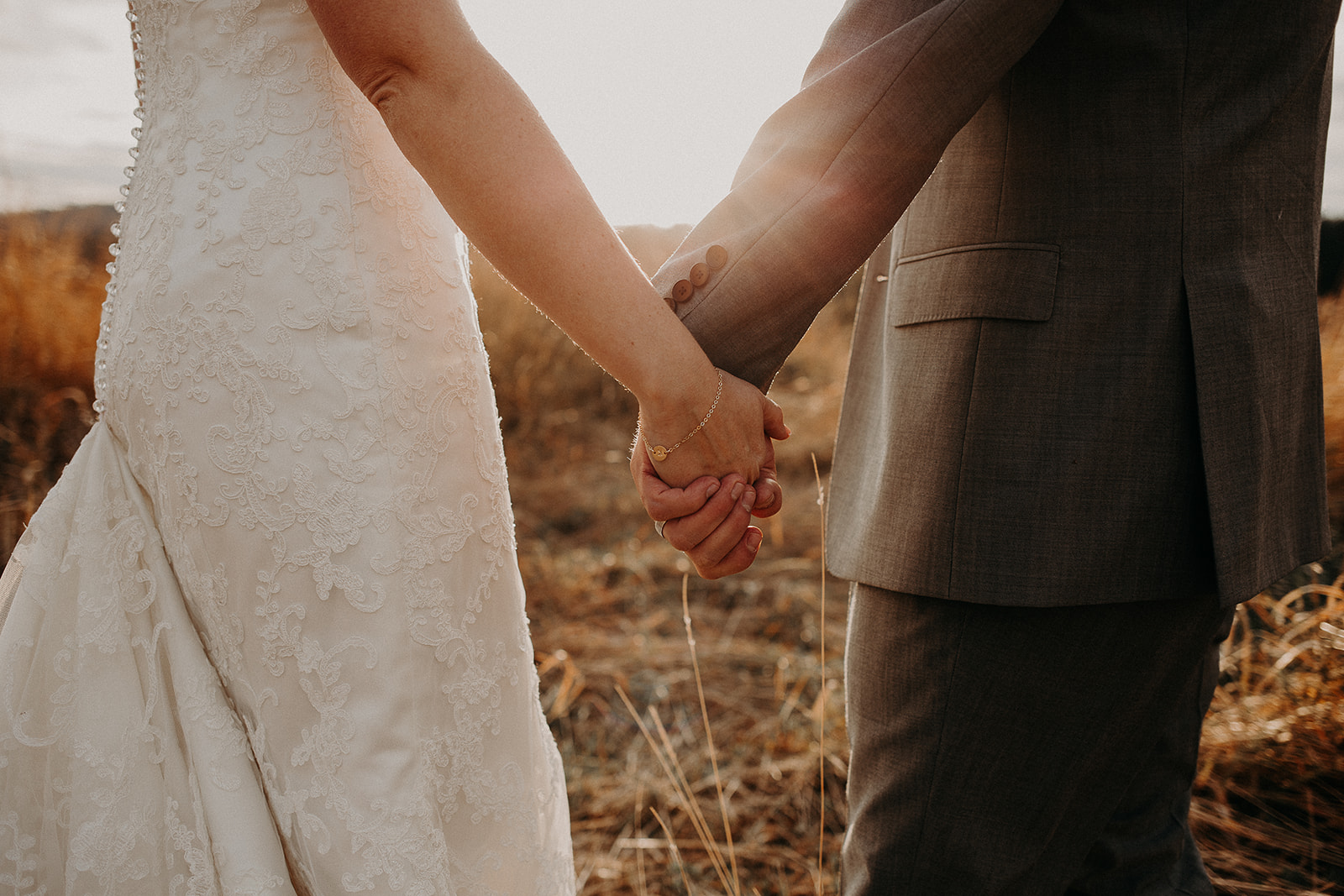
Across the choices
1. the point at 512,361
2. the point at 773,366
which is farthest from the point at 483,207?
the point at 512,361

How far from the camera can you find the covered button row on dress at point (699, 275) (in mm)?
1253

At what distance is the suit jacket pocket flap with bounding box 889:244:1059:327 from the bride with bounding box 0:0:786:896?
0.50 meters

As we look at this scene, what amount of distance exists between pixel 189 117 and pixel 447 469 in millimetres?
599

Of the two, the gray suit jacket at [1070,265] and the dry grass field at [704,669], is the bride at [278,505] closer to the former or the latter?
the gray suit jacket at [1070,265]

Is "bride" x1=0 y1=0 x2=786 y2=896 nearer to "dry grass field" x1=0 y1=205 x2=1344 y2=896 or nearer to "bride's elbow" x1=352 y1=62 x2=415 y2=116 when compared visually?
"bride's elbow" x1=352 y1=62 x2=415 y2=116

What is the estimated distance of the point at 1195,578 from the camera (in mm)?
1224

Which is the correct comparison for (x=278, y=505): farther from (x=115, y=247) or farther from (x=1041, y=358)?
(x=1041, y=358)

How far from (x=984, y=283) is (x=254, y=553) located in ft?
3.66

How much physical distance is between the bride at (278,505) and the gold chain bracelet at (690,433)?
0.57ft

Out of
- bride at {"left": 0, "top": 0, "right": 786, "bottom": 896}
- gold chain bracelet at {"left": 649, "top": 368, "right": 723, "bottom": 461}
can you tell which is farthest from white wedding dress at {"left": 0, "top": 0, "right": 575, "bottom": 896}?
gold chain bracelet at {"left": 649, "top": 368, "right": 723, "bottom": 461}

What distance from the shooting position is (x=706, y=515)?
127 centimetres

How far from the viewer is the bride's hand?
120 cm

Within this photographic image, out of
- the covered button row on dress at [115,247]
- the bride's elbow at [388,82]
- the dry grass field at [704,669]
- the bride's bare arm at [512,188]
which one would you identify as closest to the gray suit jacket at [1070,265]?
the bride's bare arm at [512,188]

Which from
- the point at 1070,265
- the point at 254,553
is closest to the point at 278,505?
the point at 254,553
